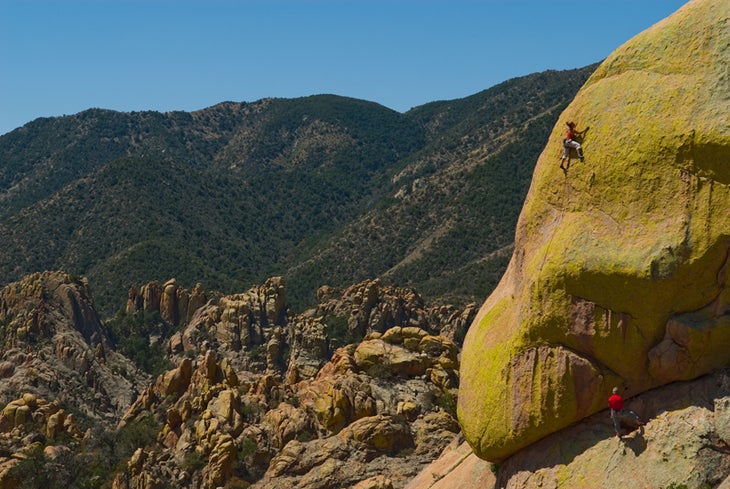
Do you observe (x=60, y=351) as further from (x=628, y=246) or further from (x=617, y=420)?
(x=628, y=246)

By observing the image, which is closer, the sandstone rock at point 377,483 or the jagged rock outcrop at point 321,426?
the sandstone rock at point 377,483

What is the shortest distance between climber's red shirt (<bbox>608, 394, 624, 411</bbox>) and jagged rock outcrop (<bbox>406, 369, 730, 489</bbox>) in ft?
2.32

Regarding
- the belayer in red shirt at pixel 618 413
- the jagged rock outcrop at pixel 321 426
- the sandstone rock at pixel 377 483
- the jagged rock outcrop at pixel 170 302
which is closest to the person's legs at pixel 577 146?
the belayer in red shirt at pixel 618 413

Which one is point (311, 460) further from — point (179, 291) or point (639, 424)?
point (179, 291)

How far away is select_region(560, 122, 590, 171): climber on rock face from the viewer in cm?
2075

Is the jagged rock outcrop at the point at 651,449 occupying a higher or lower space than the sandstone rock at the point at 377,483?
higher

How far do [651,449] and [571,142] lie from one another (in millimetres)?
7108

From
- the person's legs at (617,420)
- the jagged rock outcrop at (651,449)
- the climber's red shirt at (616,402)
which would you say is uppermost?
the climber's red shirt at (616,402)

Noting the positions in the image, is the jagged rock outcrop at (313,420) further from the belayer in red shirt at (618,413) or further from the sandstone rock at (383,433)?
the belayer in red shirt at (618,413)

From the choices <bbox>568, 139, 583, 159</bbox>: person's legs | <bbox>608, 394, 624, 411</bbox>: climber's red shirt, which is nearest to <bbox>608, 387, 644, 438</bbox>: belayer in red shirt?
<bbox>608, 394, 624, 411</bbox>: climber's red shirt

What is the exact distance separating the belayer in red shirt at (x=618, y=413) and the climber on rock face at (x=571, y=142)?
18.0ft

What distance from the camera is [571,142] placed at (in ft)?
67.9

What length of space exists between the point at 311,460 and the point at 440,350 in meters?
11.7

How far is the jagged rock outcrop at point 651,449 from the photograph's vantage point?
61.9 ft
